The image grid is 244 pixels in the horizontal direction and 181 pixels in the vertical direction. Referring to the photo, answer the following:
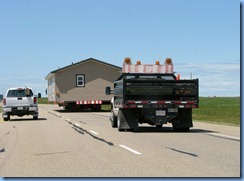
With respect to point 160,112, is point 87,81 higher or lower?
higher

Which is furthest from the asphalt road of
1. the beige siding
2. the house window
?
the house window

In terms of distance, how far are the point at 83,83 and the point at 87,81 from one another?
0.49m

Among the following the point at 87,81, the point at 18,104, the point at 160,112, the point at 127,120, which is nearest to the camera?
the point at 160,112

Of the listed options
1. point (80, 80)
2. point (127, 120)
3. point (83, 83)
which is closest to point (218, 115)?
point (127, 120)

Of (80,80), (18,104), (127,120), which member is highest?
(80,80)

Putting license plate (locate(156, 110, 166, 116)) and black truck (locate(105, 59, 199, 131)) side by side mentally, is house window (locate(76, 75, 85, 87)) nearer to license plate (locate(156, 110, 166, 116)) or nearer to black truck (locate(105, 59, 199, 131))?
black truck (locate(105, 59, 199, 131))

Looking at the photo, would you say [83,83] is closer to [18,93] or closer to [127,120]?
[18,93]

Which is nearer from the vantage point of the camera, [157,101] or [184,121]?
[157,101]

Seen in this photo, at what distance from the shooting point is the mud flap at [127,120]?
17516 millimetres

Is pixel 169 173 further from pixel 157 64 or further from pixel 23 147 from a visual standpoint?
pixel 157 64

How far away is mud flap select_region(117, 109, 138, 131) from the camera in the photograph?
1752 centimetres

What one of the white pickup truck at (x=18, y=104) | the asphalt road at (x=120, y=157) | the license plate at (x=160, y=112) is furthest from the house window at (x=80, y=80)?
the asphalt road at (x=120, y=157)

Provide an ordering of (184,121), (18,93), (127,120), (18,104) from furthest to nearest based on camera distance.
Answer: (18,93), (18,104), (184,121), (127,120)

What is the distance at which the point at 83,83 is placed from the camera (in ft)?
144
